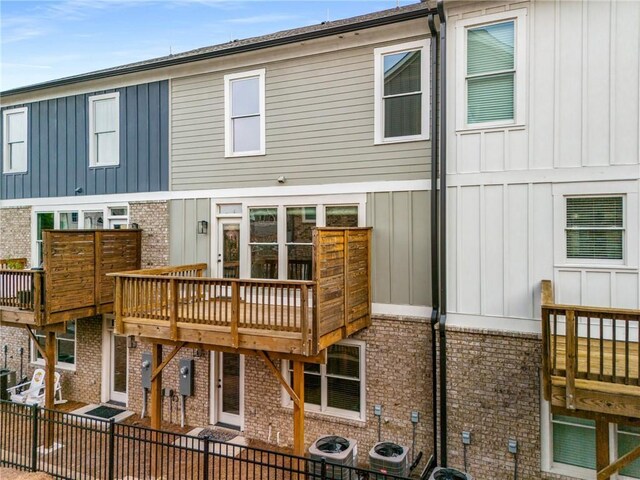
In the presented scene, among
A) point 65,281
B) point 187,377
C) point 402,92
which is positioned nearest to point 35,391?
point 65,281

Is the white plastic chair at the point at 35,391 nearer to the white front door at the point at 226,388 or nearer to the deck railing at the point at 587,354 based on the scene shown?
the white front door at the point at 226,388

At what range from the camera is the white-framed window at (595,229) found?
20.0 ft

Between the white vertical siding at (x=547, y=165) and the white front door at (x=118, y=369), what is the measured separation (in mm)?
8048

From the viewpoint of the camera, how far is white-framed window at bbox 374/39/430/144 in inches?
289

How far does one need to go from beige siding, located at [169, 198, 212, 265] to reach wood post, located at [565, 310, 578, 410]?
23.1 ft

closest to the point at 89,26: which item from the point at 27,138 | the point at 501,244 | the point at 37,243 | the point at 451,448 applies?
the point at 27,138

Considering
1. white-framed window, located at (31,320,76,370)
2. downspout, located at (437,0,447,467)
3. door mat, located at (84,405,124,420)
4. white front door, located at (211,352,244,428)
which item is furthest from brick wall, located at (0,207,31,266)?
downspout, located at (437,0,447,467)

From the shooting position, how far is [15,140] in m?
11.7

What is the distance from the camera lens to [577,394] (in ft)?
15.0

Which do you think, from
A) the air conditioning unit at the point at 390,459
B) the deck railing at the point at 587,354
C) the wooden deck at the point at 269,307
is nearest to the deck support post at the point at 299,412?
the wooden deck at the point at 269,307

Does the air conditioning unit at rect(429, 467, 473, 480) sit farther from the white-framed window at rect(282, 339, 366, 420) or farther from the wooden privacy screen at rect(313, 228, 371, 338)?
the wooden privacy screen at rect(313, 228, 371, 338)

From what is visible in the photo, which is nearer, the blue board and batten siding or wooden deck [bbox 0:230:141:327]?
wooden deck [bbox 0:230:141:327]

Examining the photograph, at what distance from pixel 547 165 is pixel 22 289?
33.4ft

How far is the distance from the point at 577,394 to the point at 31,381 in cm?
1200
